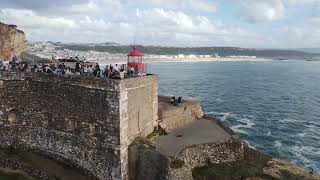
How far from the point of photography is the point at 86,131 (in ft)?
81.9

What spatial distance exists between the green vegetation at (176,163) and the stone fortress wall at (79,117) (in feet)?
8.31

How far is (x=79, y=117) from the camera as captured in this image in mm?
25203

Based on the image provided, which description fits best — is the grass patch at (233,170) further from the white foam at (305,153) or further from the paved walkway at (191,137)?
the white foam at (305,153)

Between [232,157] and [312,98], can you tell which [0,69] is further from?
Result: [312,98]

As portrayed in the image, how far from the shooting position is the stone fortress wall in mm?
24031

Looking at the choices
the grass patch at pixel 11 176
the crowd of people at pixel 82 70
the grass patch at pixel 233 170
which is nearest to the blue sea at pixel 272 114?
the grass patch at pixel 233 170

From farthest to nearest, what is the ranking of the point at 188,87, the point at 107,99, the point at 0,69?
1. the point at 188,87
2. the point at 0,69
3. the point at 107,99

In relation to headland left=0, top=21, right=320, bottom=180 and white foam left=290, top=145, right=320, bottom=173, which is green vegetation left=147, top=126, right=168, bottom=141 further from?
white foam left=290, top=145, right=320, bottom=173

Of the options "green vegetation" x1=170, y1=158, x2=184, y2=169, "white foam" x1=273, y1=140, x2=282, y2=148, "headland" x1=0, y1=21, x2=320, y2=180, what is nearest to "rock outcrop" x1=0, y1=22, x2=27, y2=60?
"headland" x1=0, y1=21, x2=320, y2=180

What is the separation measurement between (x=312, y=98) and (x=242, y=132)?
3483 centimetres

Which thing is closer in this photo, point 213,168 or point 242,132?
point 213,168

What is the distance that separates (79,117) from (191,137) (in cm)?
760

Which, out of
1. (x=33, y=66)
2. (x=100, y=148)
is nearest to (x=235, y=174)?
(x=100, y=148)

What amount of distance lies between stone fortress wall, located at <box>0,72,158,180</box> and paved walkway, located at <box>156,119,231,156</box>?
1544 mm
